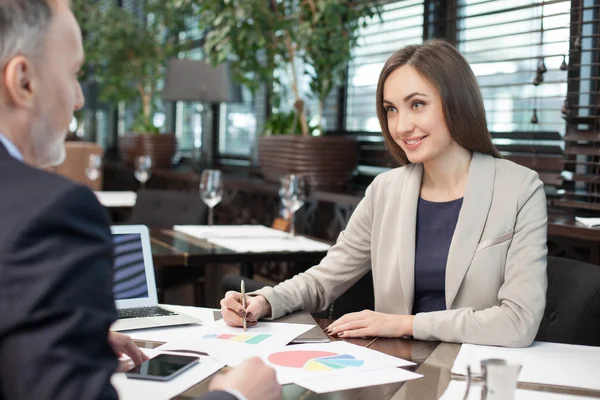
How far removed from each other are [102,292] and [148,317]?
0.89 meters

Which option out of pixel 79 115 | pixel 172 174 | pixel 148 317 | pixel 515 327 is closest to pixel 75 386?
pixel 148 317

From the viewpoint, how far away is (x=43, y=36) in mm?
936

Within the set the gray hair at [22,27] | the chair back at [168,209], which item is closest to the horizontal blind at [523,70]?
the chair back at [168,209]

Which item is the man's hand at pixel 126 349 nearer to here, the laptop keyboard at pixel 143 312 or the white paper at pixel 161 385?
the white paper at pixel 161 385

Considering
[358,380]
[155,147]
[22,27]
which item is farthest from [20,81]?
[155,147]

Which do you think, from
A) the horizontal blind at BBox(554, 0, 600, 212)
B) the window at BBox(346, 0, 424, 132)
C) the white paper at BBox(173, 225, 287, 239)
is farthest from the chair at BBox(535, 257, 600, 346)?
the window at BBox(346, 0, 424, 132)

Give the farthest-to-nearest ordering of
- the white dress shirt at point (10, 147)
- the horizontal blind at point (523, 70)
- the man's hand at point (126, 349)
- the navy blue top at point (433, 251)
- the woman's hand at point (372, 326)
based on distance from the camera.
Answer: the horizontal blind at point (523, 70) → the navy blue top at point (433, 251) → the woman's hand at point (372, 326) → the man's hand at point (126, 349) → the white dress shirt at point (10, 147)

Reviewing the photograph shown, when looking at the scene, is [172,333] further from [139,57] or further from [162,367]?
[139,57]

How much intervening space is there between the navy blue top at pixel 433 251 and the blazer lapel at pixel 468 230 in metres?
0.08

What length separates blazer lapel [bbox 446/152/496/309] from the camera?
190 centimetres

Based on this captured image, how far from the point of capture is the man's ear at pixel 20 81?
92 centimetres

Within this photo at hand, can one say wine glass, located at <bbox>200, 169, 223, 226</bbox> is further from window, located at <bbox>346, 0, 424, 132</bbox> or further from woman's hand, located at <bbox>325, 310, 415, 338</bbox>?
woman's hand, located at <bbox>325, 310, 415, 338</bbox>

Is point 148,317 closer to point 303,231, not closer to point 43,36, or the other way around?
point 43,36

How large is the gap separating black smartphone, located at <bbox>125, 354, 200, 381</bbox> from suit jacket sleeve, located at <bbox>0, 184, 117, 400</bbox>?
452 mm
